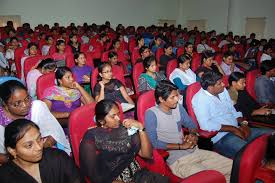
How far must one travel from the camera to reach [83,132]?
2.30 meters

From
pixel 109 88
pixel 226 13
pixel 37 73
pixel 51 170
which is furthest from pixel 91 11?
pixel 51 170

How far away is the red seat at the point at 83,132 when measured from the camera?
219 cm

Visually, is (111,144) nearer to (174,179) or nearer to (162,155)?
(162,155)

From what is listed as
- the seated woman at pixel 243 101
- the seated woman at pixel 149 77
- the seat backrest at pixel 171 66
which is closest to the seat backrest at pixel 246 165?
the seated woman at pixel 243 101

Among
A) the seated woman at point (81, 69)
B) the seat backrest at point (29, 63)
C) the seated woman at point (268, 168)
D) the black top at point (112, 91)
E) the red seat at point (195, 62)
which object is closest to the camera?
the seated woman at point (268, 168)

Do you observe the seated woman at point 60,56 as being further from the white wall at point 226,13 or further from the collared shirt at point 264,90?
the white wall at point 226,13

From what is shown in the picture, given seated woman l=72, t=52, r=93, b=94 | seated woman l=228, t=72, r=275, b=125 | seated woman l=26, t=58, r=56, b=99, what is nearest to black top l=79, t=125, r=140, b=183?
seated woman l=228, t=72, r=275, b=125

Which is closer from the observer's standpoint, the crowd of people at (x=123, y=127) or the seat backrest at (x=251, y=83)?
the crowd of people at (x=123, y=127)

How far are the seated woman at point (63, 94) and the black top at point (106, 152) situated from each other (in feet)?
3.44

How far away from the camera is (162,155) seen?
91.3 inches

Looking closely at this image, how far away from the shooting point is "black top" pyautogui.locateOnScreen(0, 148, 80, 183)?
1.65 m

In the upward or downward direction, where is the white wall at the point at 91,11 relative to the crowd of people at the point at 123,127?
upward

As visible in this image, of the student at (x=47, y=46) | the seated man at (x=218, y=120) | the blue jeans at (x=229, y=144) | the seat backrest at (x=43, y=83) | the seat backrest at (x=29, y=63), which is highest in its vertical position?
the student at (x=47, y=46)

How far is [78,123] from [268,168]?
1.35m
